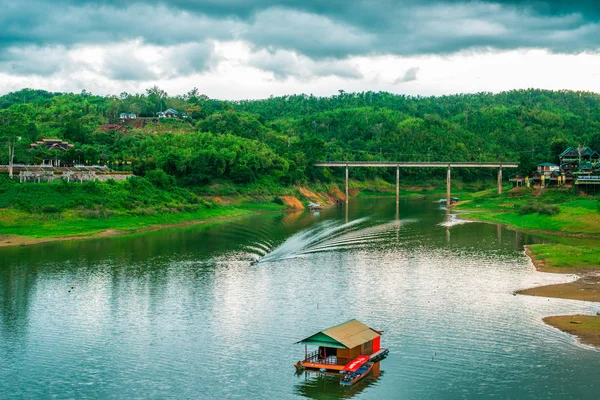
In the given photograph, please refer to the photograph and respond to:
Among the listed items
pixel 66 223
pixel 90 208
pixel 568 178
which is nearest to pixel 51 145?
pixel 90 208

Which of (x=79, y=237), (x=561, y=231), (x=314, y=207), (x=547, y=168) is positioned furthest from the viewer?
(x=314, y=207)

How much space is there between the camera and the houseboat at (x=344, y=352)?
39688 mm

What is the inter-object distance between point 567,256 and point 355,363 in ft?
149

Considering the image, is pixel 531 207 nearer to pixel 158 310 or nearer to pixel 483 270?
pixel 483 270

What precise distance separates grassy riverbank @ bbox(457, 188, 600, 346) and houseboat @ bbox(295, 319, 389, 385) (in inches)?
573

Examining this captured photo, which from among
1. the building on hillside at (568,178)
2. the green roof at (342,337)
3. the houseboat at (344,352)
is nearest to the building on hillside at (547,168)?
the building on hillside at (568,178)

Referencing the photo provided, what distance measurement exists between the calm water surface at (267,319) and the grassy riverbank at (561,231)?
2.33 meters

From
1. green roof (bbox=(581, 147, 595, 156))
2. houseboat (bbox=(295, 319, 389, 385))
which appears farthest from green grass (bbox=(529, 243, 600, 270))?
green roof (bbox=(581, 147, 595, 156))

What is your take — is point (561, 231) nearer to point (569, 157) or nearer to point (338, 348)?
point (569, 157)

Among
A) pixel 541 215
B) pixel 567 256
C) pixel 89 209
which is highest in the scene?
pixel 89 209

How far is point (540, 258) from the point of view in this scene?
77312mm

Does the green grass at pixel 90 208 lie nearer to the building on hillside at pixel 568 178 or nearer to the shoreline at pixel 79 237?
the shoreline at pixel 79 237

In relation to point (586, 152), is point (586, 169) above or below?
below

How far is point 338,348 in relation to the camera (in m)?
41.1
